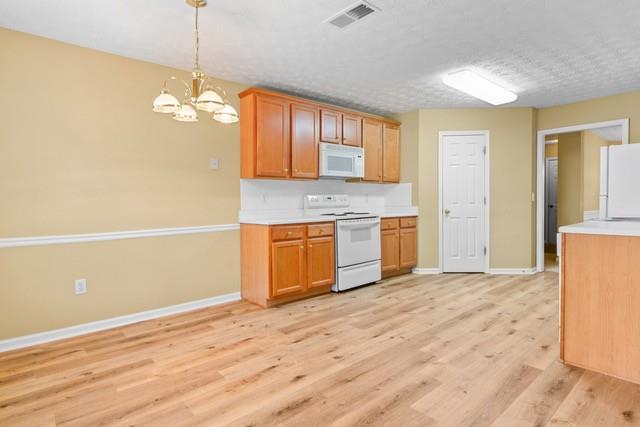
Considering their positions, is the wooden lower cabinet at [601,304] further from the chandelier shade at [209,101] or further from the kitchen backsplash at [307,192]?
the kitchen backsplash at [307,192]

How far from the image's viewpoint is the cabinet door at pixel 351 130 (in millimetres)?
4504

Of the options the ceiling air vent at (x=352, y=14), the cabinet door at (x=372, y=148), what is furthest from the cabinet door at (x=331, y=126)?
the ceiling air vent at (x=352, y=14)

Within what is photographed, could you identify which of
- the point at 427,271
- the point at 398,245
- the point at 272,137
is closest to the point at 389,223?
the point at 398,245

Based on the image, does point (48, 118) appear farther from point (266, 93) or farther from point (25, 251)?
point (266, 93)

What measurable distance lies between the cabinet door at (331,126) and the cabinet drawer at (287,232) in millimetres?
1214

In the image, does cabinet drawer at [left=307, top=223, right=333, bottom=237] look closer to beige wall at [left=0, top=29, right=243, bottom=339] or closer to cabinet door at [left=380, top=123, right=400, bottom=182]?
beige wall at [left=0, top=29, right=243, bottom=339]

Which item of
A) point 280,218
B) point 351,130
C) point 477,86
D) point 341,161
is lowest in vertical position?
point 280,218

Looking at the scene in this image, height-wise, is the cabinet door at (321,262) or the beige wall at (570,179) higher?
the beige wall at (570,179)

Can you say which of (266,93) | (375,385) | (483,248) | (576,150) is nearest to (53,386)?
(375,385)

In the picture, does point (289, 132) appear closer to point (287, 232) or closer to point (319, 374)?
point (287, 232)

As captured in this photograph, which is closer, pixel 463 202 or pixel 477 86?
pixel 477 86

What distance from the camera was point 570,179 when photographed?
21.3ft

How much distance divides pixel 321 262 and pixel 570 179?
5.38m

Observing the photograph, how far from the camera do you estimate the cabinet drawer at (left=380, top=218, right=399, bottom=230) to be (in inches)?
185
